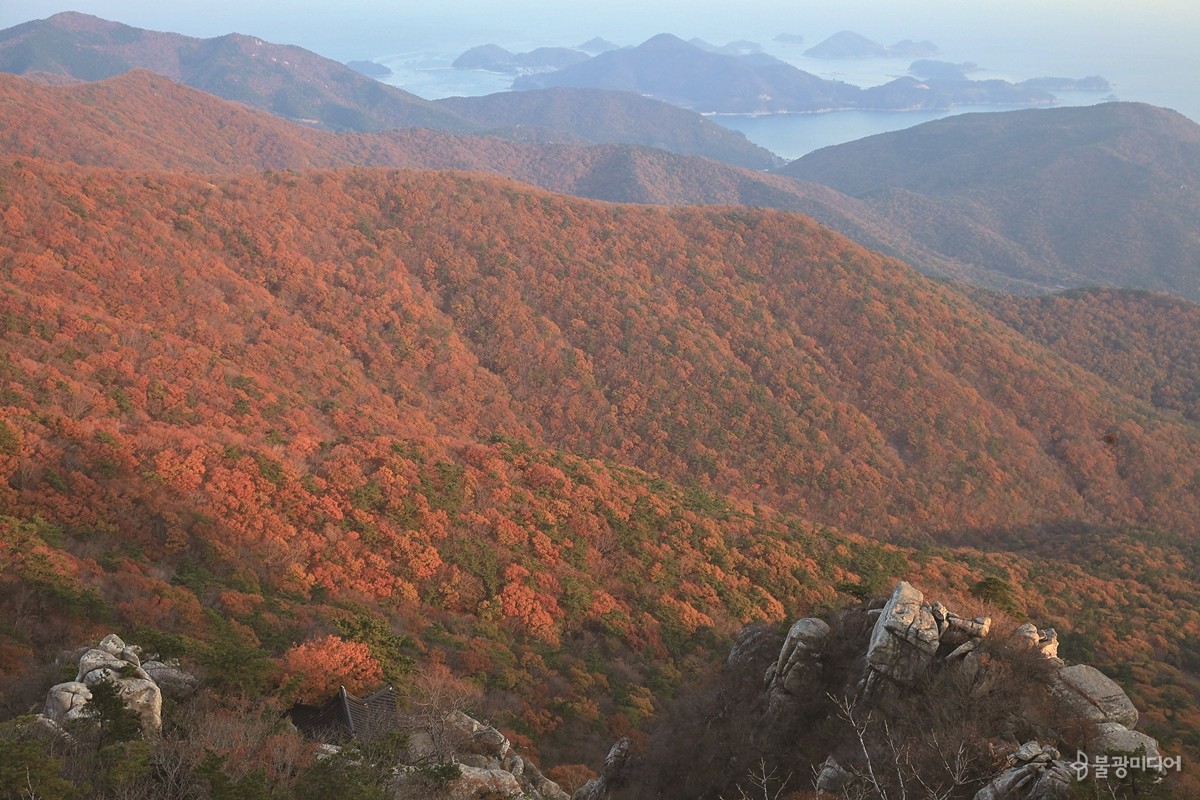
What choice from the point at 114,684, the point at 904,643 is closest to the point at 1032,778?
the point at 904,643

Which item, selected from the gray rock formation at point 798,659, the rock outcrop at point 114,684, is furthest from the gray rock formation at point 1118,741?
the rock outcrop at point 114,684

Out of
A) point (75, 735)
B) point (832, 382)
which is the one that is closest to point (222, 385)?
point (75, 735)

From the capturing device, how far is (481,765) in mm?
17375

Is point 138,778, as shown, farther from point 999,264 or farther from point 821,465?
point 999,264

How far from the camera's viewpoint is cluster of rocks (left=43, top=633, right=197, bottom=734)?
560 inches

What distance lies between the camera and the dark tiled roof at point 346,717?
17.5 metres

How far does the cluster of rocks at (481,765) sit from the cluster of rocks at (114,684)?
16.0 ft

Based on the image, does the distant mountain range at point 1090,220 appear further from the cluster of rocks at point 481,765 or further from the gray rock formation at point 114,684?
the gray rock formation at point 114,684

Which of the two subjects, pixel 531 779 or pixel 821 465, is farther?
pixel 821 465

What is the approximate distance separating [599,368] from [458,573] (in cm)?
3509

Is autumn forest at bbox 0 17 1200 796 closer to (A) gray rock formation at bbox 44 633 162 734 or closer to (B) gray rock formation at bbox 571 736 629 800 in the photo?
(A) gray rock formation at bbox 44 633 162 734

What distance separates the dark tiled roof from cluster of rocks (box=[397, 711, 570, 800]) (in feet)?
3.40

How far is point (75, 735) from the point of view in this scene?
1345 centimetres

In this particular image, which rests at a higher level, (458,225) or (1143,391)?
(458,225)
